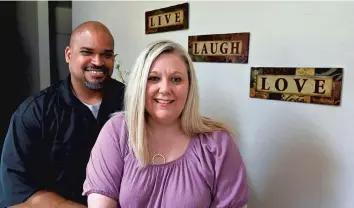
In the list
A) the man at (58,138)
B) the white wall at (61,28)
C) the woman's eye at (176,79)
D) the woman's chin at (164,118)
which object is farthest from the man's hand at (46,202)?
the white wall at (61,28)

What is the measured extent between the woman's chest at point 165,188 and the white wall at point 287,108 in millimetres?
400

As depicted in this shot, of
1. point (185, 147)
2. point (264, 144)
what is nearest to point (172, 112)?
point (185, 147)

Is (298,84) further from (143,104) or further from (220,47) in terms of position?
(143,104)

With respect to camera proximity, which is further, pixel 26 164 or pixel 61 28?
pixel 61 28

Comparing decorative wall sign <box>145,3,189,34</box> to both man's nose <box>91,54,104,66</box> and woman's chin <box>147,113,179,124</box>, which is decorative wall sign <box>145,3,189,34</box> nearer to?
man's nose <box>91,54,104,66</box>

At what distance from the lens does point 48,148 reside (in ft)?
4.36

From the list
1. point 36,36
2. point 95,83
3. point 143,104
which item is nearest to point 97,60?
point 95,83

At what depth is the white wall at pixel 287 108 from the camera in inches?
41.6

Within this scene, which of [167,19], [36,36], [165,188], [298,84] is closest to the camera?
[165,188]

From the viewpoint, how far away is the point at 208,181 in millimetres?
999

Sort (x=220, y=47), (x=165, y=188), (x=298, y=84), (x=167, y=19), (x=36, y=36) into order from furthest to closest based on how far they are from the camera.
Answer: (x=36, y=36)
(x=167, y=19)
(x=220, y=47)
(x=298, y=84)
(x=165, y=188)

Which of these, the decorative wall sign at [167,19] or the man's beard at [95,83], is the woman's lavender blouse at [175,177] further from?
the decorative wall sign at [167,19]

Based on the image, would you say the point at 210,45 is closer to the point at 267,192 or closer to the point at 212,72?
the point at 212,72

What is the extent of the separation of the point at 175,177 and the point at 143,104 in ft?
0.84
